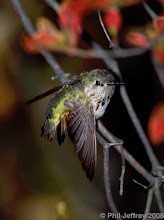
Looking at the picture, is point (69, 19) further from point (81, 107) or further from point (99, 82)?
point (81, 107)

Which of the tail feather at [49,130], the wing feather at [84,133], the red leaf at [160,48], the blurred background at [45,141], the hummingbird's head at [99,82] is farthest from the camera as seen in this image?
the blurred background at [45,141]

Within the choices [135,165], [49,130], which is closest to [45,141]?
[49,130]

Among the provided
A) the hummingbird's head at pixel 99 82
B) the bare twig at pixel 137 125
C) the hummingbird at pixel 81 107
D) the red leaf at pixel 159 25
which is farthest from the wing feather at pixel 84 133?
the red leaf at pixel 159 25

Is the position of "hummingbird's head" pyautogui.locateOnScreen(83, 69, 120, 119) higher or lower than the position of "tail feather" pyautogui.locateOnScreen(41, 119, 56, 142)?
higher

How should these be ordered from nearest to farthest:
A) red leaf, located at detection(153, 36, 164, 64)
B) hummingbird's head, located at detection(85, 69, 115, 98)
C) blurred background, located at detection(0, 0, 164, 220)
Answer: red leaf, located at detection(153, 36, 164, 64) → hummingbird's head, located at detection(85, 69, 115, 98) → blurred background, located at detection(0, 0, 164, 220)

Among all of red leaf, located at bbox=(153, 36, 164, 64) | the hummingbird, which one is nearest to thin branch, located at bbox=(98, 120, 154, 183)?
the hummingbird

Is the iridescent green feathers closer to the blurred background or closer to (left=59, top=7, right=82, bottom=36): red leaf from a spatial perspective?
(left=59, top=7, right=82, bottom=36): red leaf

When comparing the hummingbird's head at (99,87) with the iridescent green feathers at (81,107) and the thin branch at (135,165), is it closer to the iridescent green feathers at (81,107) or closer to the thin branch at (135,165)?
the iridescent green feathers at (81,107)

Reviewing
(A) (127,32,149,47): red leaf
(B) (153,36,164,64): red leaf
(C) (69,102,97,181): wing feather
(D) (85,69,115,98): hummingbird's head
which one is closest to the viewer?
(B) (153,36,164,64): red leaf
